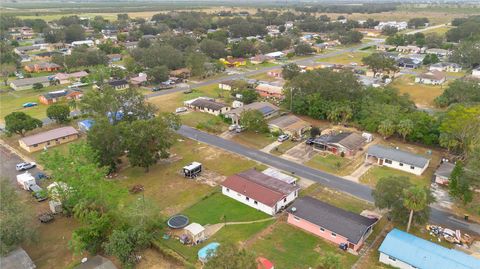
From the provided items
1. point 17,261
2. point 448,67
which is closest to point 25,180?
point 17,261

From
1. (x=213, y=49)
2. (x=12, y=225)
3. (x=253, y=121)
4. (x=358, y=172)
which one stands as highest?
(x=12, y=225)

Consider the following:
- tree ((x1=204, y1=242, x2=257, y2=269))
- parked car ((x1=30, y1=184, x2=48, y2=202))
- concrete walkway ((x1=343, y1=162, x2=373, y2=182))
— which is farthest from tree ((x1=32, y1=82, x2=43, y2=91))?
tree ((x1=204, y1=242, x2=257, y2=269))

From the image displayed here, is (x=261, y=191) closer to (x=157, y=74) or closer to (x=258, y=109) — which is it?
(x=258, y=109)

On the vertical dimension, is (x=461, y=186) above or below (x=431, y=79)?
above

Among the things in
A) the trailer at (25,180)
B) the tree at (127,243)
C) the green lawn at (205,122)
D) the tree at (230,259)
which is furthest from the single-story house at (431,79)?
the trailer at (25,180)

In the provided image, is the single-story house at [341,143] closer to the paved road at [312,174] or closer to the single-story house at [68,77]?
the paved road at [312,174]

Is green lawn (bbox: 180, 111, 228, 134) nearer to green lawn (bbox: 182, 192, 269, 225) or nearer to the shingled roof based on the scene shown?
green lawn (bbox: 182, 192, 269, 225)

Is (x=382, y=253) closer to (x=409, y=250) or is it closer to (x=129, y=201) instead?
(x=409, y=250)
